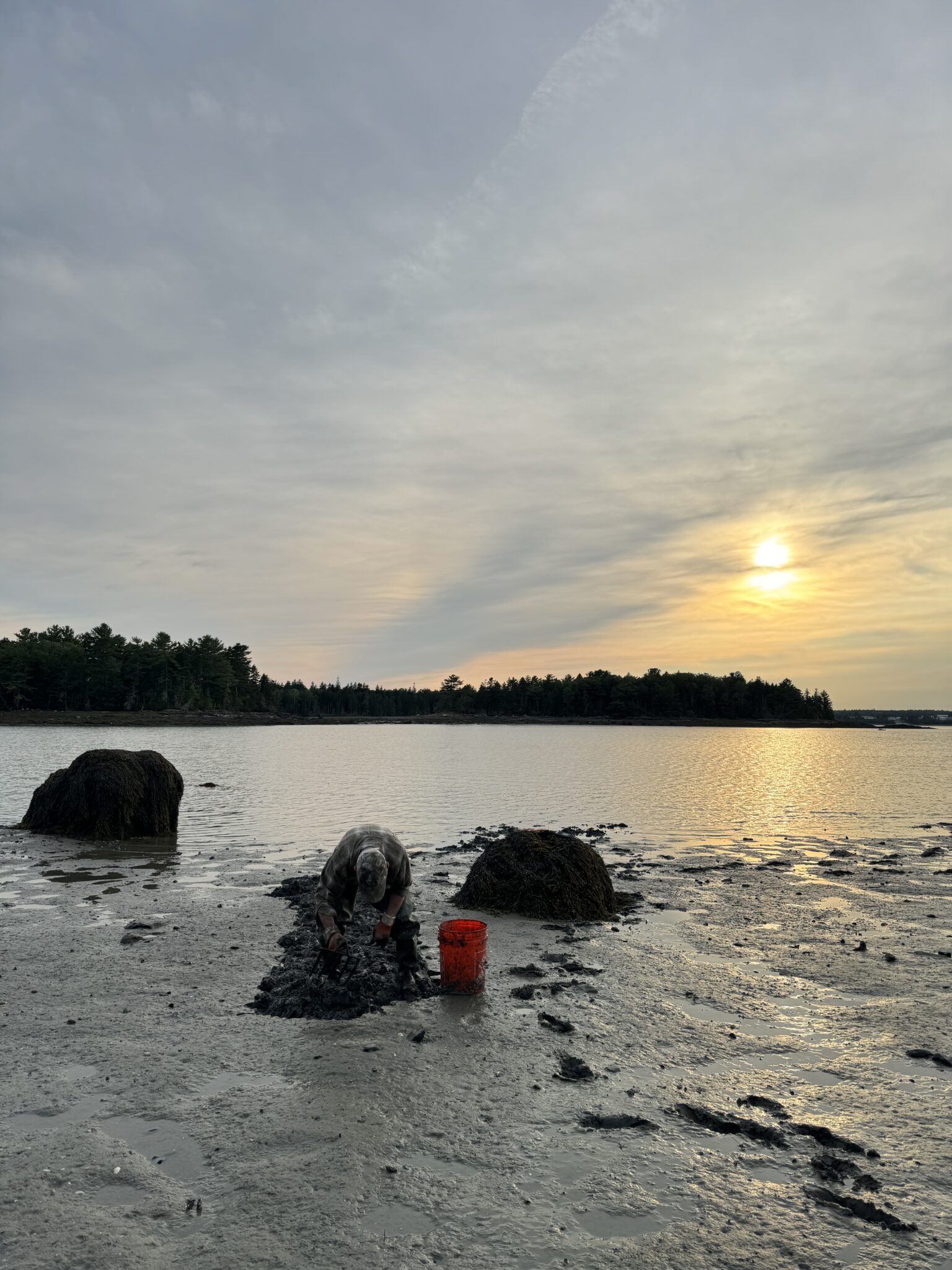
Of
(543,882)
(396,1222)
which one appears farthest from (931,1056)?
(543,882)

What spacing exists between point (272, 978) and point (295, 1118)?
3110 mm

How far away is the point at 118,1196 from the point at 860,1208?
4393 millimetres

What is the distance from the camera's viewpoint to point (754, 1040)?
270 inches

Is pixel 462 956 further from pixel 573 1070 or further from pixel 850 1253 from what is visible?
pixel 850 1253

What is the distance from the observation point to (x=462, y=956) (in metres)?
7.80

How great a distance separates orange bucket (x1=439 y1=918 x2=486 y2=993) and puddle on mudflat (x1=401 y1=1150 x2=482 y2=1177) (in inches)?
115

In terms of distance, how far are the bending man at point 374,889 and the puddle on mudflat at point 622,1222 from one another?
353 cm

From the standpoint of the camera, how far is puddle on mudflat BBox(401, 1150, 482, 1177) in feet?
15.3

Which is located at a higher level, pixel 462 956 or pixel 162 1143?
pixel 462 956

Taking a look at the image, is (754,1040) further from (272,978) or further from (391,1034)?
(272,978)

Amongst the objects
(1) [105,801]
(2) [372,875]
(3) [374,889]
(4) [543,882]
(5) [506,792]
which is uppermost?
(2) [372,875]

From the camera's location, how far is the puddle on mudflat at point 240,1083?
5723mm

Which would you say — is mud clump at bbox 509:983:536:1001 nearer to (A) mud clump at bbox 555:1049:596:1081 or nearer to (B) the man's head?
(A) mud clump at bbox 555:1049:596:1081

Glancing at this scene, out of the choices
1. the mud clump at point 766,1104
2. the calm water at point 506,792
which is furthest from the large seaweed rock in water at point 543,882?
the mud clump at point 766,1104
